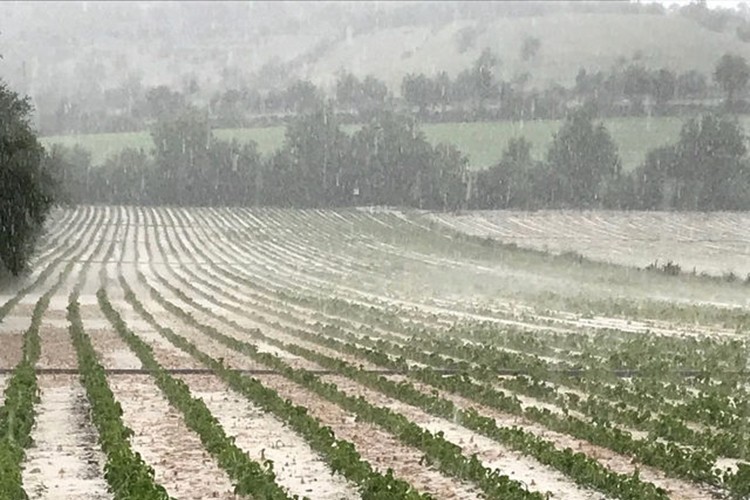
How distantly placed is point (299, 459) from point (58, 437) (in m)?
4.38

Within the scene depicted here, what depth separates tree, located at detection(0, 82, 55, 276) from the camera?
35.8 meters

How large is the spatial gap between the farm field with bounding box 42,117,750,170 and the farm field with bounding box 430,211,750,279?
17.5 m

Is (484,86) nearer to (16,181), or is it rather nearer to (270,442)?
(16,181)

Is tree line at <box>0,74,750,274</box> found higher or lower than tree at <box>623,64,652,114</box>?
lower

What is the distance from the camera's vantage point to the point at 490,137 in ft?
429

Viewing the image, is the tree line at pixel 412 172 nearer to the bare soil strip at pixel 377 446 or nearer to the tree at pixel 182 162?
the tree at pixel 182 162

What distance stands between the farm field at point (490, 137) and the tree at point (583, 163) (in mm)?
2827

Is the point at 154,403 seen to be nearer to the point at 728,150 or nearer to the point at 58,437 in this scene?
the point at 58,437

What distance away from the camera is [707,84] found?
467 ft

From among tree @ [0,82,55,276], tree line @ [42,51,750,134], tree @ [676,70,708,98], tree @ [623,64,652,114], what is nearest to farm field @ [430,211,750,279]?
tree line @ [42,51,750,134]

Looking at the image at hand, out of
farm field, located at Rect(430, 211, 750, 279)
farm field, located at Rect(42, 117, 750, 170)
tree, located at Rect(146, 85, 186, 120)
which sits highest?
tree, located at Rect(146, 85, 186, 120)

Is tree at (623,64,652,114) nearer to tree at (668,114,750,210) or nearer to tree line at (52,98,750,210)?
tree line at (52,98,750,210)

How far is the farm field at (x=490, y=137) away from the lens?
122m

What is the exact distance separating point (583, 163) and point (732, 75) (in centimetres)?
2996
